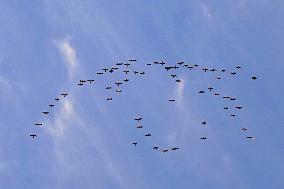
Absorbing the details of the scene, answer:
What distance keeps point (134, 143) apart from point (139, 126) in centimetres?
1053

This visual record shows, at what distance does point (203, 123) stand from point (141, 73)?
996 inches

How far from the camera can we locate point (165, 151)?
185750mm

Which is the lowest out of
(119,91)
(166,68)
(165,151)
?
(165,151)

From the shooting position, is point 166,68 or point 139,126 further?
point 166,68

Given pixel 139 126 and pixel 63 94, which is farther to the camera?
pixel 63 94

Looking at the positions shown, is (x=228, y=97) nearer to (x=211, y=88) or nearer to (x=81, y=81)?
(x=211, y=88)

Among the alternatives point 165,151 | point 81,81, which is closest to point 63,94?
point 81,81

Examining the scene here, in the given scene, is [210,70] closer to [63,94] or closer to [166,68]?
[166,68]

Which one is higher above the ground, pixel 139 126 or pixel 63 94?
pixel 63 94

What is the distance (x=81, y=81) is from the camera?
18725 centimetres

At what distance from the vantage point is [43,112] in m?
188

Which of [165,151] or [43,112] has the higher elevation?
[43,112]

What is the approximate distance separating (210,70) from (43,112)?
55.8 m

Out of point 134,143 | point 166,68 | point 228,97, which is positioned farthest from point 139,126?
point 228,97
